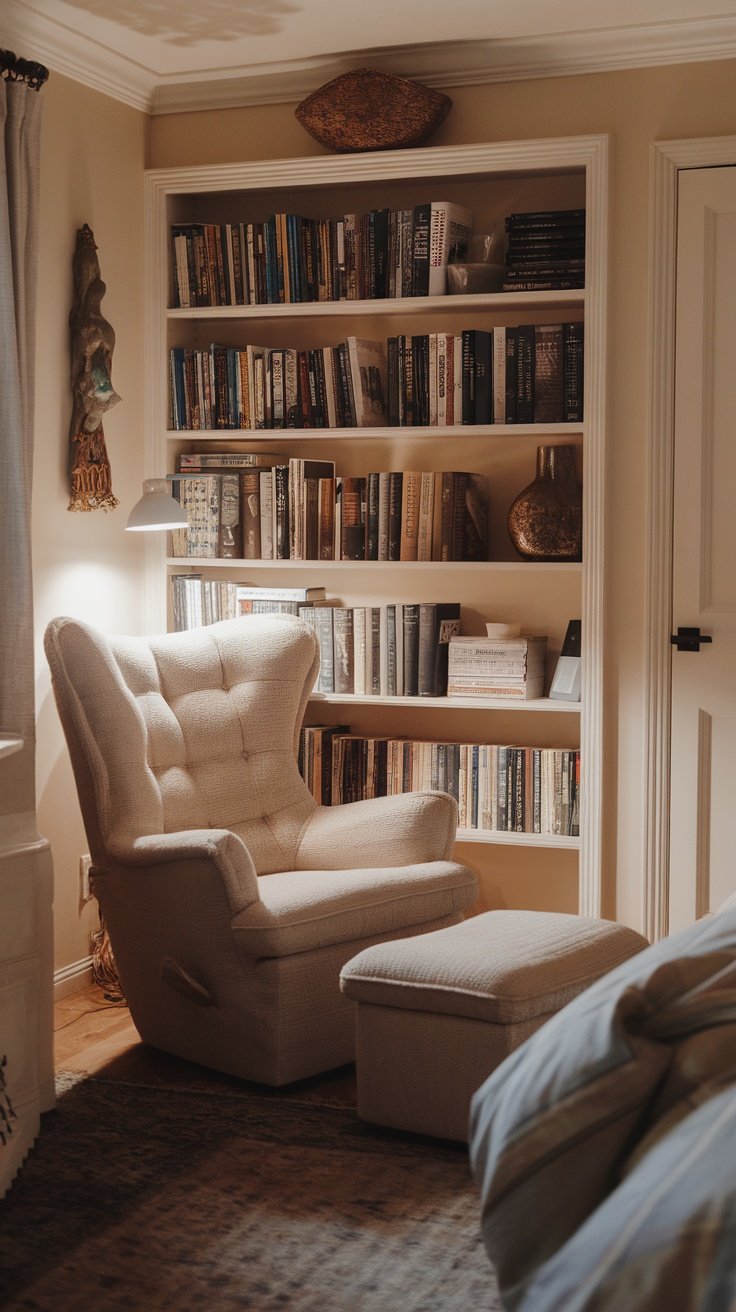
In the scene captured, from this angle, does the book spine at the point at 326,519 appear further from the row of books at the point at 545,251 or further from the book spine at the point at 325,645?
the row of books at the point at 545,251

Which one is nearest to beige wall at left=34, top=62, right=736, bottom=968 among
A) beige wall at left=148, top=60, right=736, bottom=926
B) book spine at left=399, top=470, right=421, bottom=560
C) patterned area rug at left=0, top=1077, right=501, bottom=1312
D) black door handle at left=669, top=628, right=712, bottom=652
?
beige wall at left=148, top=60, right=736, bottom=926

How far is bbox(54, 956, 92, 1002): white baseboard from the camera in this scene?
12.9ft

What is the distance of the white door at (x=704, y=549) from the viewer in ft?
12.5

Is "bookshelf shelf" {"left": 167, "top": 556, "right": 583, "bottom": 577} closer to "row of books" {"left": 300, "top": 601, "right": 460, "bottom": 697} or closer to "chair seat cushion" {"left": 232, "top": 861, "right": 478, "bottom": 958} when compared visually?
"row of books" {"left": 300, "top": 601, "right": 460, "bottom": 697}

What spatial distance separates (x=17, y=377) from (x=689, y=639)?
194cm

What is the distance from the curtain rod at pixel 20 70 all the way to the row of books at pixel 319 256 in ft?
3.19

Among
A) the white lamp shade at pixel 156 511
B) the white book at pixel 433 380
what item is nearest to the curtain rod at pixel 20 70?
the white lamp shade at pixel 156 511

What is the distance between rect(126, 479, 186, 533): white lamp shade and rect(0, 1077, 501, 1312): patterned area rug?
153 centimetres

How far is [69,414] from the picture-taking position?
12.9 ft

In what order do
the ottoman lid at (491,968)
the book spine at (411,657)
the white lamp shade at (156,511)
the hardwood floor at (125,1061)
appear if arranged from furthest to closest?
1. the book spine at (411,657)
2. the white lamp shade at (156,511)
3. the hardwood floor at (125,1061)
4. the ottoman lid at (491,968)

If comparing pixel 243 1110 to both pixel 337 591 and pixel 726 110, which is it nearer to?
pixel 337 591

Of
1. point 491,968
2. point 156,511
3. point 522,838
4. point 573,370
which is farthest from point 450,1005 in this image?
point 573,370

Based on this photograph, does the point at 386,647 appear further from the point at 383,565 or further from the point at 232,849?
the point at 232,849

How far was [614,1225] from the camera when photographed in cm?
123
